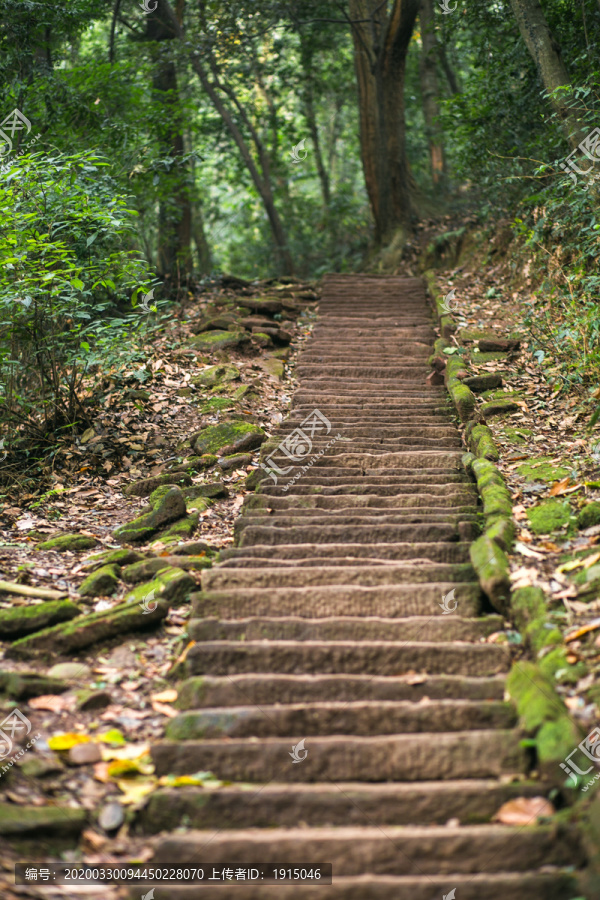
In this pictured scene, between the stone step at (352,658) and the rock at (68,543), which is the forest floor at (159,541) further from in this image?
the stone step at (352,658)

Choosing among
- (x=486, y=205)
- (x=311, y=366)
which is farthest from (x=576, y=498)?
(x=486, y=205)

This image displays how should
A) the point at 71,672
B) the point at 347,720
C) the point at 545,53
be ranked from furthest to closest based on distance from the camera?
1. the point at 545,53
2. the point at 71,672
3. the point at 347,720

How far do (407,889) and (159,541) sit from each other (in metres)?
3.20

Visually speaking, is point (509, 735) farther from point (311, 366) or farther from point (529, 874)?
point (311, 366)

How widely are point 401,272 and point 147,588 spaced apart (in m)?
9.63

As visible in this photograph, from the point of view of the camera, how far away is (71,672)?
12.2 feet

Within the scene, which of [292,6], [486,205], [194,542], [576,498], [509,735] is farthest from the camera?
[292,6]

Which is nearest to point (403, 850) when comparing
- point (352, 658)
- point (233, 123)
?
point (352, 658)

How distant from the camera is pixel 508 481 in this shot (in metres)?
5.30

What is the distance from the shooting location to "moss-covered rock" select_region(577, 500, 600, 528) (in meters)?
4.39

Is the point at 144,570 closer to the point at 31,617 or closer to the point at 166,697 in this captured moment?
the point at 31,617

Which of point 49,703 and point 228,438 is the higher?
point 228,438

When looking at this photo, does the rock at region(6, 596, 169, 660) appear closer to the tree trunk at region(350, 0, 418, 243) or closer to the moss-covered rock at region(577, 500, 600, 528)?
the moss-covered rock at region(577, 500, 600, 528)

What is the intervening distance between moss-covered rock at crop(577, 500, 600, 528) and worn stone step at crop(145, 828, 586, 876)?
213 cm
